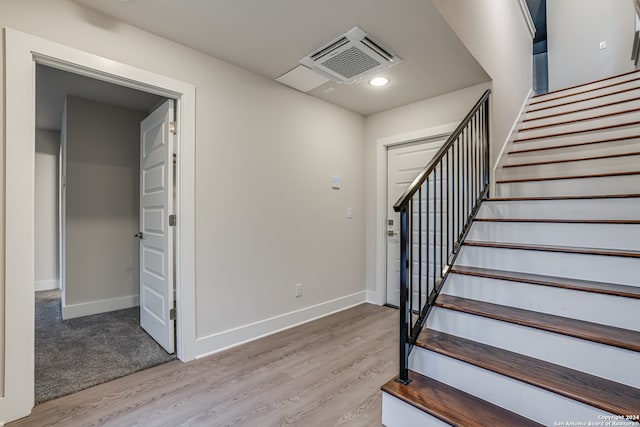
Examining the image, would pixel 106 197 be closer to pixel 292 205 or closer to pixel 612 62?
pixel 292 205

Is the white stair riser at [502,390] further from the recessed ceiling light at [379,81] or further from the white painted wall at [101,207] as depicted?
the white painted wall at [101,207]

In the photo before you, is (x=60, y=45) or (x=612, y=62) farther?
(x=612, y=62)

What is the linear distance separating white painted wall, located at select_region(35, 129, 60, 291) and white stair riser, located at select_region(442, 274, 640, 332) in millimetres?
5448

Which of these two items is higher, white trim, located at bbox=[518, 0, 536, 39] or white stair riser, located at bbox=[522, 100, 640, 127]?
white trim, located at bbox=[518, 0, 536, 39]

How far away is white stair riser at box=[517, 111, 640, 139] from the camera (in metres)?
2.80

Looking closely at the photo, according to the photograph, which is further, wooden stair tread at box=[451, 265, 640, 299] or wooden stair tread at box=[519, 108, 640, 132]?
wooden stair tread at box=[519, 108, 640, 132]

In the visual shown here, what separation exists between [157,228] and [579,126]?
4.18 m

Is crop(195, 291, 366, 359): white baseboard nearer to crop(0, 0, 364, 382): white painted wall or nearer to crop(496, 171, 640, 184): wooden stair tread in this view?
crop(0, 0, 364, 382): white painted wall

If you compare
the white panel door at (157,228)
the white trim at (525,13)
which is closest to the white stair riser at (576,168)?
the white trim at (525,13)

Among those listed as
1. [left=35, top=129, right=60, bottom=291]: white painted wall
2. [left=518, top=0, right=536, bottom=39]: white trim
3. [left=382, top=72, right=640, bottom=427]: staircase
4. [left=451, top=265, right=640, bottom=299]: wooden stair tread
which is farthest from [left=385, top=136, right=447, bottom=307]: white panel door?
[left=35, top=129, right=60, bottom=291]: white painted wall

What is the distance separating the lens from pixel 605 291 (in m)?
1.48

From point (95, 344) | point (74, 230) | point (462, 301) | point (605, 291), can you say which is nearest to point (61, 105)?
point (74, 230)

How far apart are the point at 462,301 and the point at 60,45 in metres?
2.84

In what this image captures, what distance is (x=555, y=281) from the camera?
5.57 feet
